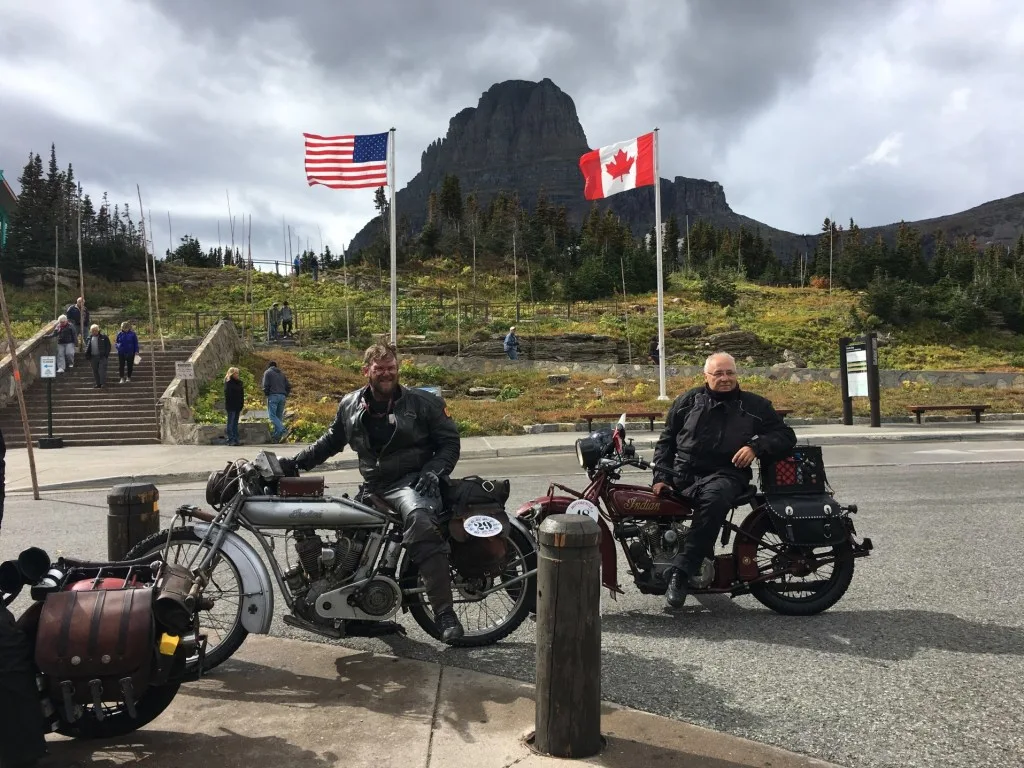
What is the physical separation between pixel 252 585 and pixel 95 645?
1.03 m

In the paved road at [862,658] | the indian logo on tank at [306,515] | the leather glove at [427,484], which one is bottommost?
the paved road at [862,658]

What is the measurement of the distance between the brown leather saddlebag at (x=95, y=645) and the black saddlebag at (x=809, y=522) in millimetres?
3572

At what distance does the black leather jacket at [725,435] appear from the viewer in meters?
4.75

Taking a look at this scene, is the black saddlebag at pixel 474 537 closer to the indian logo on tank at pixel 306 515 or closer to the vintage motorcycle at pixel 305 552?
the vintage motorcycle at pixel 305 552

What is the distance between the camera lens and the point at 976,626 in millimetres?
4562

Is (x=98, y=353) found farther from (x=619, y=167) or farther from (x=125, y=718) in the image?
(x=125, y=718)

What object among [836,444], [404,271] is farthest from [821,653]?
[404,271]

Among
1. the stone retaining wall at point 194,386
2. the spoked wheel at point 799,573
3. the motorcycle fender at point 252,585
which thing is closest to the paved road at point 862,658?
the spoked wheel at point 799,573

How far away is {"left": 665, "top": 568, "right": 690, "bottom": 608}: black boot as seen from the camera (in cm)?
457

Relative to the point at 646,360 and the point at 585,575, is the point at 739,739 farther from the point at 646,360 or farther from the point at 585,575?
the point at 646,360

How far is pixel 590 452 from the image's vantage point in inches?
191

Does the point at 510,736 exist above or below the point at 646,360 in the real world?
below

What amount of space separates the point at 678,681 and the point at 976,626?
7.13 feet

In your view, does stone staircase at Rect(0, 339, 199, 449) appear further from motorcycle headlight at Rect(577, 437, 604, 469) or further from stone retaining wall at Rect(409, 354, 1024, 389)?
motorcycle headlight at Rect(577, 437, 604, 469)
